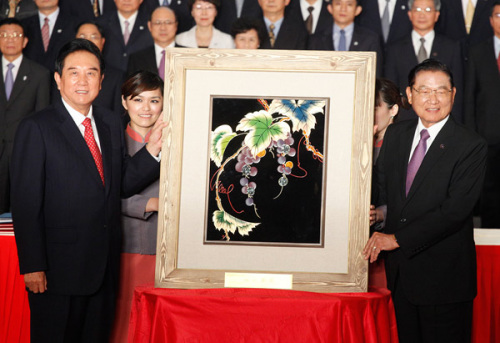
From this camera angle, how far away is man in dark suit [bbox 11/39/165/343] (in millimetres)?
1892

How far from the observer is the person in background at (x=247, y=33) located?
4.04 metres

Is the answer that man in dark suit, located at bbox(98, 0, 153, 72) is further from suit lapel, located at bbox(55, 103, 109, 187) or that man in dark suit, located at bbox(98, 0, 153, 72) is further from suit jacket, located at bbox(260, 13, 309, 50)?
suit lapel, located at bbox(55, 103, 109, 187)

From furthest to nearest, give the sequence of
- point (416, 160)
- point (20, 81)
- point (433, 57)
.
Result: point (20, 81) < point (433, 57) < point (416, 160)

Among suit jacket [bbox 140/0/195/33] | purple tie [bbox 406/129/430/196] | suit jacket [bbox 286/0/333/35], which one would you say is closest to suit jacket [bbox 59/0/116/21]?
suit jacket [bbox 140/0/195/33]

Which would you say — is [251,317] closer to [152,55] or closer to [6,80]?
[152,55]

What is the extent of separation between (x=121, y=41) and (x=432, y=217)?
3.07 metres

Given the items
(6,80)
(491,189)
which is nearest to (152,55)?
(6,80)

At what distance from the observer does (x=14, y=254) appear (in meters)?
2.36

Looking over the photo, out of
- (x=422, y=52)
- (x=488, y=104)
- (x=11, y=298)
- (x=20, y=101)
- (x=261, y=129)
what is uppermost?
(x=422, y=52)

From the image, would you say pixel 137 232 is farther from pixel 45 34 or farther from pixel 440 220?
pixel 45 34

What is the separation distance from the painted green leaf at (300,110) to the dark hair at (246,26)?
2.33 meters

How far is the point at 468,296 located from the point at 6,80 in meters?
3.47

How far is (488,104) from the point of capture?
404 centimetres

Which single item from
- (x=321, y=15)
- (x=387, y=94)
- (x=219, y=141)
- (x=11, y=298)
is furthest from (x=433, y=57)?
(x=11, y=298)
